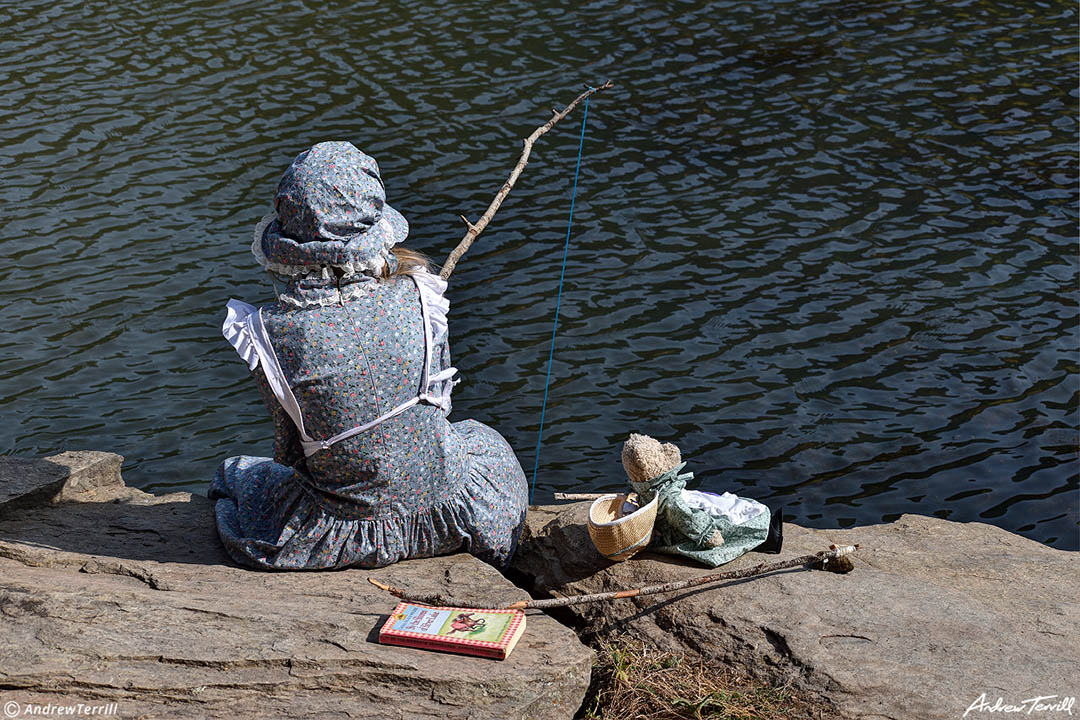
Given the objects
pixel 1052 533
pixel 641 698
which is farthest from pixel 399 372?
pixel 1052 533

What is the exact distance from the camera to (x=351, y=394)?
15.5 ft

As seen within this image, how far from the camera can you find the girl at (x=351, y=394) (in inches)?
183

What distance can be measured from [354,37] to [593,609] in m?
11.5

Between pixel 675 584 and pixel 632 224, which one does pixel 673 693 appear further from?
pixel 632 224

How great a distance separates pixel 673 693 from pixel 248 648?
5.37ft

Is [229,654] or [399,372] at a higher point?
[399,372]

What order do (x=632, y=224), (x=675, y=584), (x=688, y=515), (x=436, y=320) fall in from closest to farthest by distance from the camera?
(x=675, y=584) → (x=436, y=320) → (x=688, y=515) → (x=632, y=224)

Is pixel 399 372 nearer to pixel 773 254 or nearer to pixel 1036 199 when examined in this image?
pixel 773 254

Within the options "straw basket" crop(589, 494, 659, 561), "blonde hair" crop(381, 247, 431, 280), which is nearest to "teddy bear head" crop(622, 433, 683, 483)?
"straw basket" crop(589, 494, 659, 561)

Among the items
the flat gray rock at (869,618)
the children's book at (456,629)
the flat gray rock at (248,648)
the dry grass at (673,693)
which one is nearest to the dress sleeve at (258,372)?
the flat gray rock at (248,648)

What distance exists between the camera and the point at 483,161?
455 inches

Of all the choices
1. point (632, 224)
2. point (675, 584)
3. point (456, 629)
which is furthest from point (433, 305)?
point (632, 224)

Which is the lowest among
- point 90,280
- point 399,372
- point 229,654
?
point 90,280

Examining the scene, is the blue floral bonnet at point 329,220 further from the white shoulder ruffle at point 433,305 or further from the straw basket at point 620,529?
the straw basket at point 620,529
